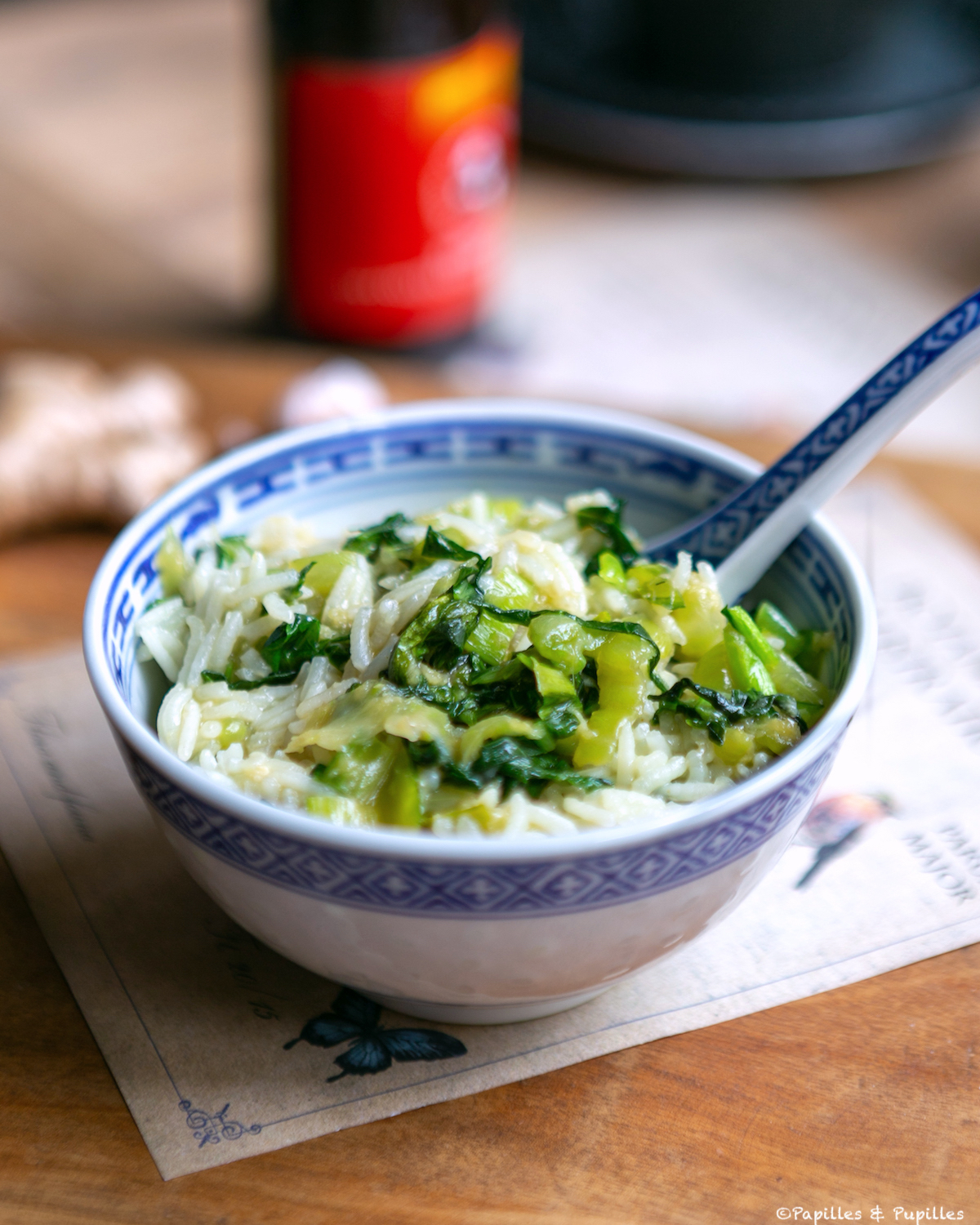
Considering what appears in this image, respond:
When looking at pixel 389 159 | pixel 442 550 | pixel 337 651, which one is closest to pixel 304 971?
pixel 337 651

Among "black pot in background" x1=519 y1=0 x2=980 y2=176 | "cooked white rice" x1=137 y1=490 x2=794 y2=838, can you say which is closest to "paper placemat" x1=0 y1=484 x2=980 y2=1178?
Result: "cooked white rice" x1=137 y1=490 x2=794 y2=838

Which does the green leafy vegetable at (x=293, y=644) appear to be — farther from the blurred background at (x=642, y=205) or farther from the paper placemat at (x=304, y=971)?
the blurred background at (x=642, y=205)

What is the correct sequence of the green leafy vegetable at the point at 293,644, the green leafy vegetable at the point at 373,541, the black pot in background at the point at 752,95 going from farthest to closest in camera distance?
the black pot in background at the point at 752,95 < the green leafy vegetable at the point at 373,541 < the green leafy vegetable at the point at 293,644

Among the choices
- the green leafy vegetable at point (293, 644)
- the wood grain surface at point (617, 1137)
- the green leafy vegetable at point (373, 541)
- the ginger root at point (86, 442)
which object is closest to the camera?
the wood grain surface at point (617, 1137)

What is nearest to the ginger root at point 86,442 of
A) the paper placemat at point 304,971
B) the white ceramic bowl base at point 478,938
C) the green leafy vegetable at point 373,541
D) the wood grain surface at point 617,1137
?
the paper placemat at point 304,971

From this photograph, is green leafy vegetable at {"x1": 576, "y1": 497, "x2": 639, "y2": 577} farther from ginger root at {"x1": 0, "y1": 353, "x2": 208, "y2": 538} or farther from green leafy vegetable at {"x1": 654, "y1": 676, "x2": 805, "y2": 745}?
ginger root at {"x1": 0, "y1": 353, "x2": 208, "y2": 538}

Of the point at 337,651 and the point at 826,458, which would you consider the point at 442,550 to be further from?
the point at 826,458

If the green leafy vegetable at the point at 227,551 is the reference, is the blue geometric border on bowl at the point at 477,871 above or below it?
above

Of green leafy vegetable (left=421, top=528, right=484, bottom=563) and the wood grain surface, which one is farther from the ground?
green leafy vegetable (left=421, top=528, right=484, bottom=563)
